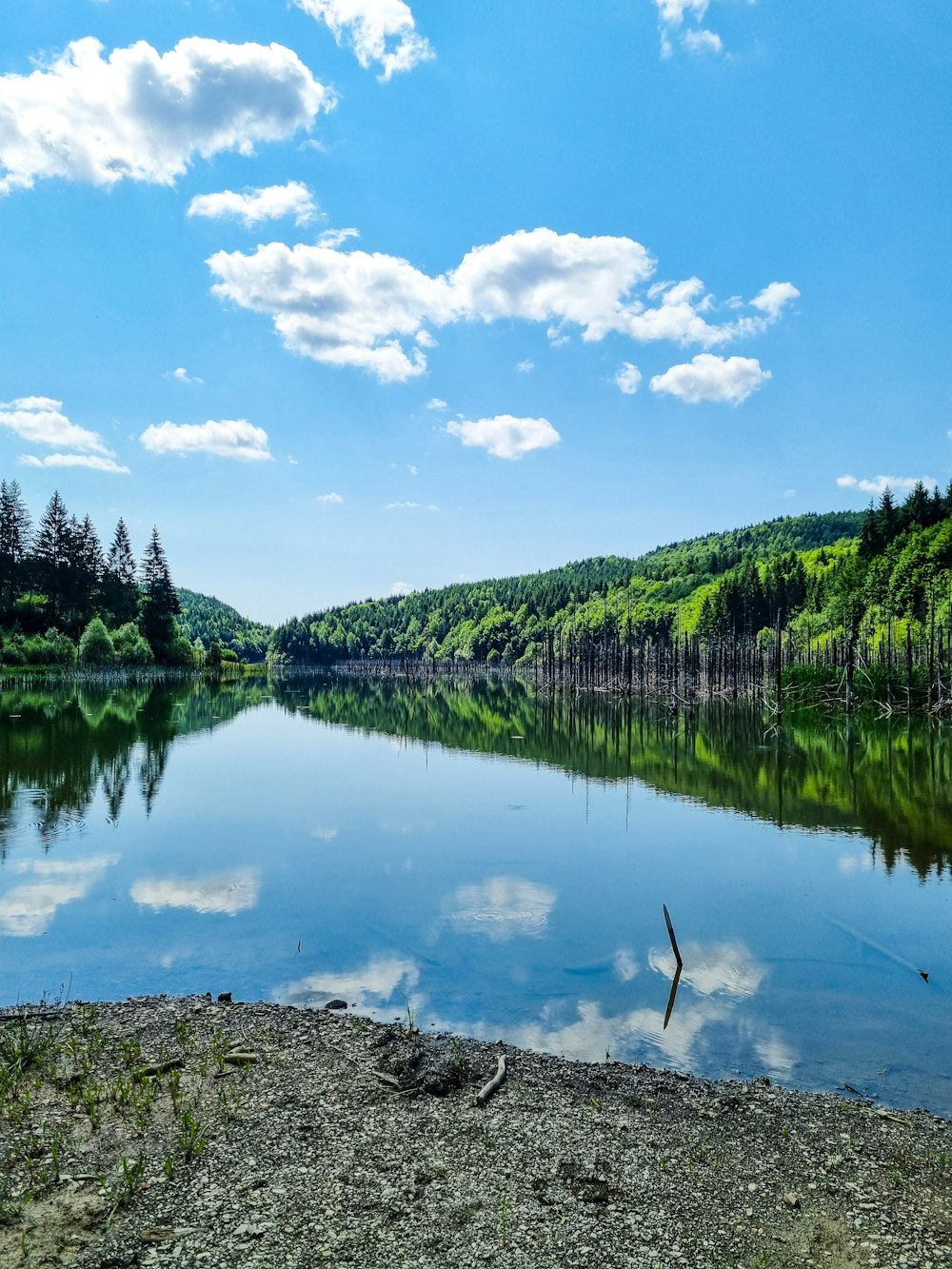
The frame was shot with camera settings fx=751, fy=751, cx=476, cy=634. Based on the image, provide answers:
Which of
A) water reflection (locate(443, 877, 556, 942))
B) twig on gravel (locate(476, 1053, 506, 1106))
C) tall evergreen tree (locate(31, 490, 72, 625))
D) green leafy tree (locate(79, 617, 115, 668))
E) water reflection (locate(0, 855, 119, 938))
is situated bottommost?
water reflection (locate(443, 877, 556, 942))

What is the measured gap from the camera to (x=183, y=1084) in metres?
9.02

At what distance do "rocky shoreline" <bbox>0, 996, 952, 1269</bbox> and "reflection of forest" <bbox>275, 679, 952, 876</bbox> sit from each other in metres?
15.2

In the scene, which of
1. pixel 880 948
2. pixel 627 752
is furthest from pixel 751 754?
pixel 880 948

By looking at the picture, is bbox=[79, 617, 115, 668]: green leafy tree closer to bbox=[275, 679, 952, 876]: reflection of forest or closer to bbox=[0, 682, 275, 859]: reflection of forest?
bbox=[0, 682, 275, 859]: reflection of forest

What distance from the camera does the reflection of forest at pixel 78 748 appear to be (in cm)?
2575

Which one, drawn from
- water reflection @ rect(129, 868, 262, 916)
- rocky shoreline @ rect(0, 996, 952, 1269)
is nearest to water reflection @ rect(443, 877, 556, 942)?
water reflection @ rect(129, 868, 262, 916)

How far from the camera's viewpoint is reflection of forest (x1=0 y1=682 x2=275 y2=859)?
25.8m

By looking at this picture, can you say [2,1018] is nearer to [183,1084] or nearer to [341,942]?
[183,1084]

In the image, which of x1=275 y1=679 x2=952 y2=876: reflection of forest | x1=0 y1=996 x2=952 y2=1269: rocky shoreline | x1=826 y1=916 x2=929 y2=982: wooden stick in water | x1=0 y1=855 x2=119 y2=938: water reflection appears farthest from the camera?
x1=275 y1=679 x2=952 y2=876: reflection of forest

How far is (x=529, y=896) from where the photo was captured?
18.3 meters

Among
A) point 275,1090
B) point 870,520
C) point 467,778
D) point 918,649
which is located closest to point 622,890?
point 275,1090

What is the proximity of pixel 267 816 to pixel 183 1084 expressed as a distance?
18.7 m

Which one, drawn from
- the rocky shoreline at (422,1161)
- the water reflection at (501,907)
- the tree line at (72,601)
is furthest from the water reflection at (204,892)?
the tree line at (72,601)

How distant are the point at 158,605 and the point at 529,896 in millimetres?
117898
